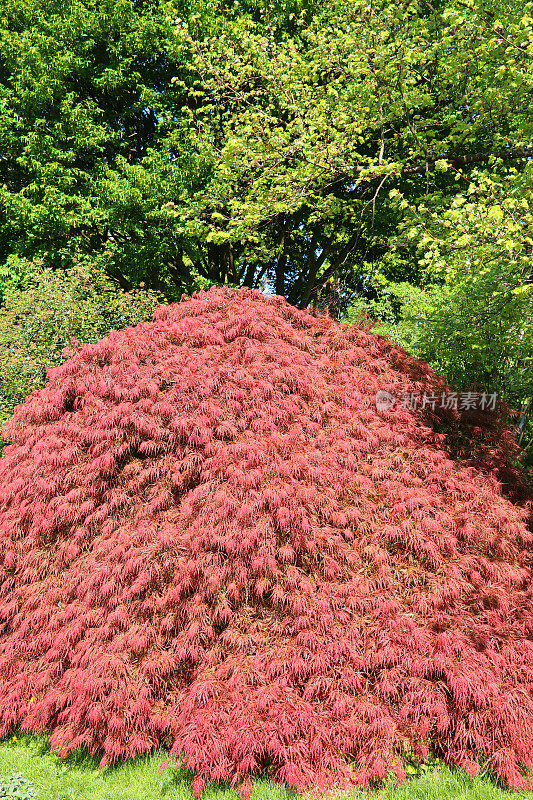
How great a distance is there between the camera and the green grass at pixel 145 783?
129 inches

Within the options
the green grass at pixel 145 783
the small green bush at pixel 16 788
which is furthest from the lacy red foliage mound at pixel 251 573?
the small green bush at pixel 16 788

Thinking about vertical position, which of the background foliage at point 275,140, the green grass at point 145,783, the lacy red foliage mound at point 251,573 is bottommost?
the green grass at point 145,783

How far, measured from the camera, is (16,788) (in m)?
3.34

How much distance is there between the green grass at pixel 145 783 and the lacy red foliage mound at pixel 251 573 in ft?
0.35

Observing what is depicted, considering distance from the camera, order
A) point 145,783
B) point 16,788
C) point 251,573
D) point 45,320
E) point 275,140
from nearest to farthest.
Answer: point 16,788
point 145,783
point 251,573
point 275,140
point 45,320

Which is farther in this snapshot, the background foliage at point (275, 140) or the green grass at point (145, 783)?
the background foliage at point (275, 140)

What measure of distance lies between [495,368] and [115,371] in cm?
556

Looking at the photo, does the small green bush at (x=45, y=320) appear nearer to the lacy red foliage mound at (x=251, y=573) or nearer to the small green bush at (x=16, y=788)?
the lacy red foliage mound at (x=251, y=573)

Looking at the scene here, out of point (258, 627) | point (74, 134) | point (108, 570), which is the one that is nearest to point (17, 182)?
point (74, 134)

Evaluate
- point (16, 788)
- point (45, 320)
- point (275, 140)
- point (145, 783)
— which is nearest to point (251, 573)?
point (145, 783)

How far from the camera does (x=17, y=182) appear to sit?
12383mm

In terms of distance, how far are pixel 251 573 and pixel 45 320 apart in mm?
7417

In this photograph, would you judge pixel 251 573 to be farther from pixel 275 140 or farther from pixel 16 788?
pixel 275 140

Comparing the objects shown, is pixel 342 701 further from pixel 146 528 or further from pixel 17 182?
pixel 17 182
